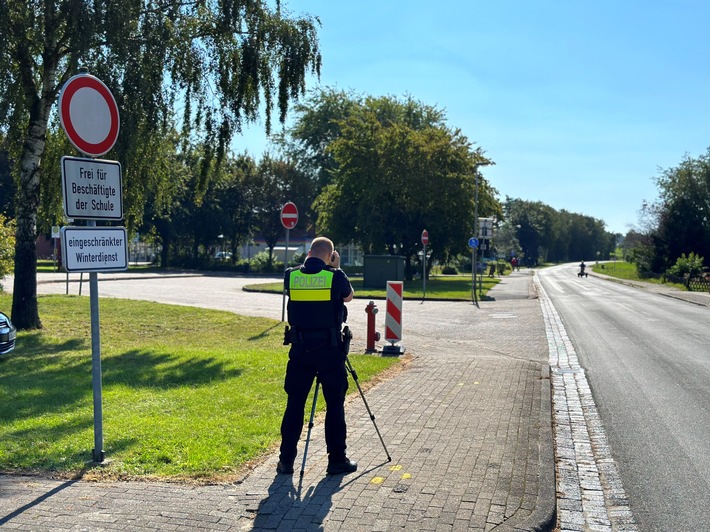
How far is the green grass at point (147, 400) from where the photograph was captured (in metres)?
5.34

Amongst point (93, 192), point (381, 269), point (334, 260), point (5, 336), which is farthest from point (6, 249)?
point (381, 269)

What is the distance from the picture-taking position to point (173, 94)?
44.7ft

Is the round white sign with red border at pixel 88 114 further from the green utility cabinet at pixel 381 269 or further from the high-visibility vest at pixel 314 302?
the green utility cabinet at pixel 381 269

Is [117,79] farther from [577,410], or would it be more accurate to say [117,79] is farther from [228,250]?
[228,250]

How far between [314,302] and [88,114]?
2322 millimetres

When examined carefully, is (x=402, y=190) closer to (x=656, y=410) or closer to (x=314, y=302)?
(x=656, y=410)

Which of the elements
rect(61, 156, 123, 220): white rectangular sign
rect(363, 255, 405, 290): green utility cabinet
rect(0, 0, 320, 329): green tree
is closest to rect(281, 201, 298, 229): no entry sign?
rect(0, 0, 320, 329): green tree

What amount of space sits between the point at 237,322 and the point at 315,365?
1213cm

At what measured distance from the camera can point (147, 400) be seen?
24.9 ft

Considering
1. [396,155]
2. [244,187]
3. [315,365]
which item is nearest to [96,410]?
[315,365]

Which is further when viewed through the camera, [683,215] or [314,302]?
[683,215]

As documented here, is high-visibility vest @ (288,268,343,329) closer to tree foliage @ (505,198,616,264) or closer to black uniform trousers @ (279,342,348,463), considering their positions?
black uniform trousers @ (279,342,348,463)

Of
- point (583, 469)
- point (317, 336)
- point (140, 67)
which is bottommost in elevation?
point (583, 469)

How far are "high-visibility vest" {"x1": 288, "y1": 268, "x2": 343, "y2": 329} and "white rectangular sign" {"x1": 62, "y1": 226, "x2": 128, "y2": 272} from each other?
1.49m
